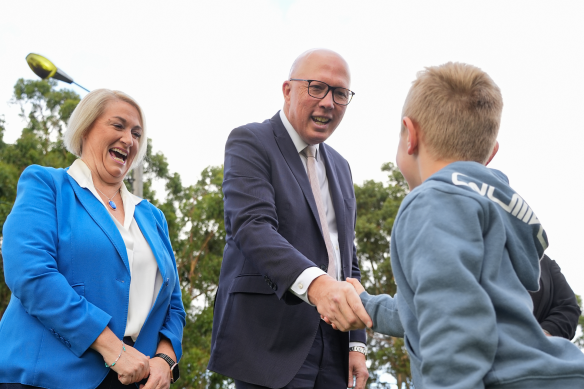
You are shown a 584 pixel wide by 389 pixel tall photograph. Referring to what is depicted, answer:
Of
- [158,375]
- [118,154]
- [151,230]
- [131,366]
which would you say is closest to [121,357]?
[131,366]

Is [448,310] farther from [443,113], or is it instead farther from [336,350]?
[336,350]

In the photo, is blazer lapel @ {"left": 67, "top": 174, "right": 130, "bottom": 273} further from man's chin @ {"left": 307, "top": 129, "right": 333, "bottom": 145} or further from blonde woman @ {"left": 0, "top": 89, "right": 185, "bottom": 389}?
man's chin @ {"left": 307, "top": 129, "right": 333, "bottom": 145}

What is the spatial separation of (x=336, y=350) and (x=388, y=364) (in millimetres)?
15382

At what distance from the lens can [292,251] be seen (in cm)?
260

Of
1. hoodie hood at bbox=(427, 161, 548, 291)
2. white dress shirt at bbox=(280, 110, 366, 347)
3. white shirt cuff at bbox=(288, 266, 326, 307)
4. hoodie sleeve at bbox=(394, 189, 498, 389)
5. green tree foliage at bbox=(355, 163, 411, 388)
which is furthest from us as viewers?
green tree foliage at bbox=(355, 163, 411, 388)

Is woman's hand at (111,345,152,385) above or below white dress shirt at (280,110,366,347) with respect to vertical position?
below

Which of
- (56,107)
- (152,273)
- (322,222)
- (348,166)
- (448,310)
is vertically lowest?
(448,310)

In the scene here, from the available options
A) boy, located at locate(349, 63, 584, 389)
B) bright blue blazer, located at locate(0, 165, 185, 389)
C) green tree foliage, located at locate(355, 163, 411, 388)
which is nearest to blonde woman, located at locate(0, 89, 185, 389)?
bright blue blazer, located at locate(0, 165, 185, 389)

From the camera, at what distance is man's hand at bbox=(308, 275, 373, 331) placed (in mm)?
2252

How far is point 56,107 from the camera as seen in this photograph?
67.5ft

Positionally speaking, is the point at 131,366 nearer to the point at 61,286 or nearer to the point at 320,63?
the point at 61,286

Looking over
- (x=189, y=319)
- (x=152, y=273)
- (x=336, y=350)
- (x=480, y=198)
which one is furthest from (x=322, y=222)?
(x=189, y=319)

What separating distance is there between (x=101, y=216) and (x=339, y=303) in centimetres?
144

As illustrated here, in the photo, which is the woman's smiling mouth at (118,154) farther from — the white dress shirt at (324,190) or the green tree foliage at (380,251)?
the green tree foliage at (380,251)
